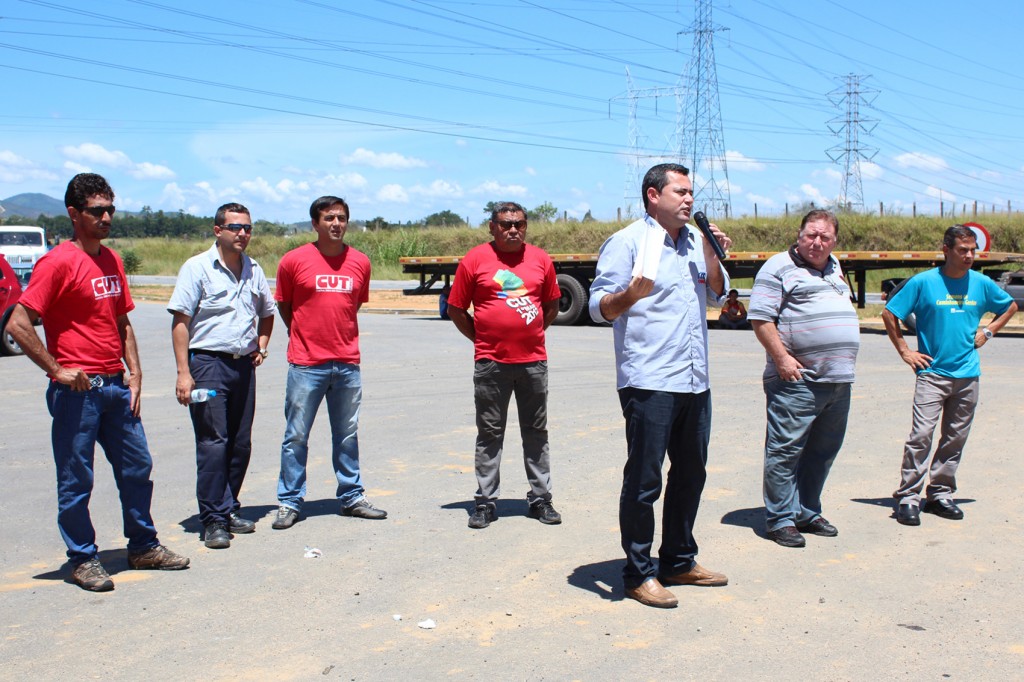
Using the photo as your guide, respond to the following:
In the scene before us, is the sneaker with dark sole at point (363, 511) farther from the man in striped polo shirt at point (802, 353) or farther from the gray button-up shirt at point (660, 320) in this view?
the man in striped polo shirt at point (802, 353)

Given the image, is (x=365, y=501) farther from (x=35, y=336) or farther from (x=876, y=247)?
(x=876, y=247)

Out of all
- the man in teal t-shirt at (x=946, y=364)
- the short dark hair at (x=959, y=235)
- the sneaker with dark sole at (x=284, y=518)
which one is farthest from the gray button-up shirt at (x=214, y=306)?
the short dark hair at (x=959, y=235)

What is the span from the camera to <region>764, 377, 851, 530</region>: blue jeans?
579 centimetres

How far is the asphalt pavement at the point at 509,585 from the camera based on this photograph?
4055 millimetres

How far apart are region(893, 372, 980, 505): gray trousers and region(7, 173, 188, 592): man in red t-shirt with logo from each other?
179 inches

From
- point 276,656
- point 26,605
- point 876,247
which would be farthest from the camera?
point 876,247

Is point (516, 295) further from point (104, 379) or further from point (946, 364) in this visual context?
point (946, 364)

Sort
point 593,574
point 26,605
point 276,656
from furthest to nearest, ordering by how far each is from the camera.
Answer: point 593,574 < point 26,605 < point 276,656

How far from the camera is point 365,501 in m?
6.34

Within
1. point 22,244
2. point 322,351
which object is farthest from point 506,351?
point 22,244

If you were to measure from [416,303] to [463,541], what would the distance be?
1076 inches

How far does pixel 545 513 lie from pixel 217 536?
1.89m

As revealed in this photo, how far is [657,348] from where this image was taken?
4734 millimetres

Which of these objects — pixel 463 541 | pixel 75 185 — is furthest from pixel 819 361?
pixel 75 185
